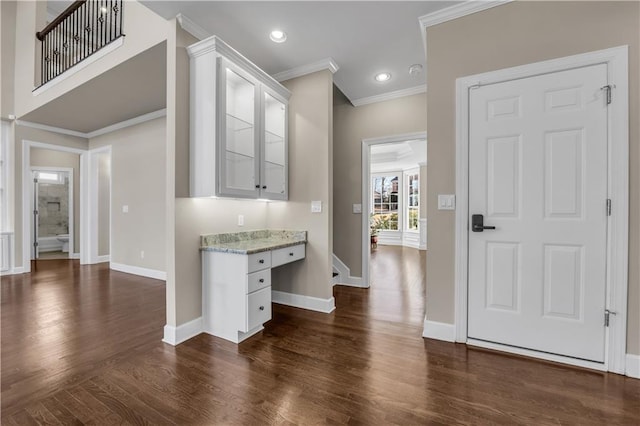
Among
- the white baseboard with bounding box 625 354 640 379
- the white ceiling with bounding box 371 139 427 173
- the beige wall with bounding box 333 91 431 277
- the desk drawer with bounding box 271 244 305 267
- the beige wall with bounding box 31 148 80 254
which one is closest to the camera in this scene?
the white baseboard with bounding box 625 354 640 379

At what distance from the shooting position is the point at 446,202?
91.7 inches

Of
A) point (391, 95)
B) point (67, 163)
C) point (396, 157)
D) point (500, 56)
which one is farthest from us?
point (396, 157)

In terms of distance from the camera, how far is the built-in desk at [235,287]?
2312 millimetres

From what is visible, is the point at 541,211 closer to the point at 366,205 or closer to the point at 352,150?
the point at 366,205

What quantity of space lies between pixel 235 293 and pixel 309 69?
8.37 feet

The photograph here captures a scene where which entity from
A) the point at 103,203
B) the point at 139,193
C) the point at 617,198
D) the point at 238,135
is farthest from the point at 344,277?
the point at 103,203

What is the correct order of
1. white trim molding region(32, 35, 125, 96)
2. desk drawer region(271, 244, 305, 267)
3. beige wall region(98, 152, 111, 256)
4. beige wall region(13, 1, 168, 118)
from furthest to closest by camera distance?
beige wall region(98, 152, 111, 256) < white trim molding region(32, 35, 125, 96) < desk drawer region(271, 244, 305, 267) < beige wall region(13, 1, 168, 118)

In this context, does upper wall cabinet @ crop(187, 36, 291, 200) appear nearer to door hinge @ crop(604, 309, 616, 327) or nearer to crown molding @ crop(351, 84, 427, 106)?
crown molding @ crop(351, 84, 427, 106)

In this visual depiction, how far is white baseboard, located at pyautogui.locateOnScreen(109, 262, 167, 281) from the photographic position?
4371 mm

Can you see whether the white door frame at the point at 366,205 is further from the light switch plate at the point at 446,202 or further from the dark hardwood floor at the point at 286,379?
the light switch plate at the point at 446,202

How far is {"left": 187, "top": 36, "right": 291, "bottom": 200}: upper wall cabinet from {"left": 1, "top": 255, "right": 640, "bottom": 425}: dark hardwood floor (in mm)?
1366

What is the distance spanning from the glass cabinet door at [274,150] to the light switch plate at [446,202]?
1.70 meters

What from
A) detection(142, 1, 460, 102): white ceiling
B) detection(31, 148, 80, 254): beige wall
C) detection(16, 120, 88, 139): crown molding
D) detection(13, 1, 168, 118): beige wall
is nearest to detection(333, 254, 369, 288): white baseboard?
detection(142, 1, 460, 102): white ceiling

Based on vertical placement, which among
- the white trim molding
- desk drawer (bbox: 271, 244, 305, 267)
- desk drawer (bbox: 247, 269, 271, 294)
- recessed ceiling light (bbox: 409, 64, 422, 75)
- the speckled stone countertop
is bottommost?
desk drawer (bbox: 247, 269, 271, 294)
